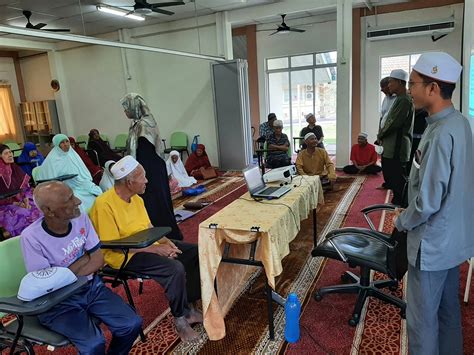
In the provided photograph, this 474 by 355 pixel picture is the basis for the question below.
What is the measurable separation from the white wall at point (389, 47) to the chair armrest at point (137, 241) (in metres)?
6.75

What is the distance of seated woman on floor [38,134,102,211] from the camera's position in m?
4.00

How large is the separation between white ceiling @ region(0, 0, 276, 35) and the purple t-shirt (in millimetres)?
4411

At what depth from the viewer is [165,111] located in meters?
7.97

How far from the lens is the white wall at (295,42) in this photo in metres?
8.19

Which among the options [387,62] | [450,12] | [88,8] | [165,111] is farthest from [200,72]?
[450,12]

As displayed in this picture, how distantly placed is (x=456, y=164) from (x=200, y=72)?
665cm

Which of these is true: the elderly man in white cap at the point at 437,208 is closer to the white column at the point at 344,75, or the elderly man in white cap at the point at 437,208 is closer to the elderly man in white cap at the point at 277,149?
the elderly man in white cap at the point at 277,149

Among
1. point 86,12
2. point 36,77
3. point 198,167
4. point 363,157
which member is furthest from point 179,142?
point 36,77

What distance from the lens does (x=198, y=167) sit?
6.89 metres

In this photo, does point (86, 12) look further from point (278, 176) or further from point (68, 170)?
point (278, 176)

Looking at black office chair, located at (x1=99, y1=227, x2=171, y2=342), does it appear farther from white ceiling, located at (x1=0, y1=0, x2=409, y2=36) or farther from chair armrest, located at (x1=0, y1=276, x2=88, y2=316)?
white ceiling, located at (x1=0, y1=0, x2=409, y2=36)

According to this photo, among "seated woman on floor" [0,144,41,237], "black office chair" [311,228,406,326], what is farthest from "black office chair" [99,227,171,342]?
"seated woman on floor" [0,144,41,237]

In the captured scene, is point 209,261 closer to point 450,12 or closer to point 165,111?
point 165,111

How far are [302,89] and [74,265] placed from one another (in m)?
8.33
